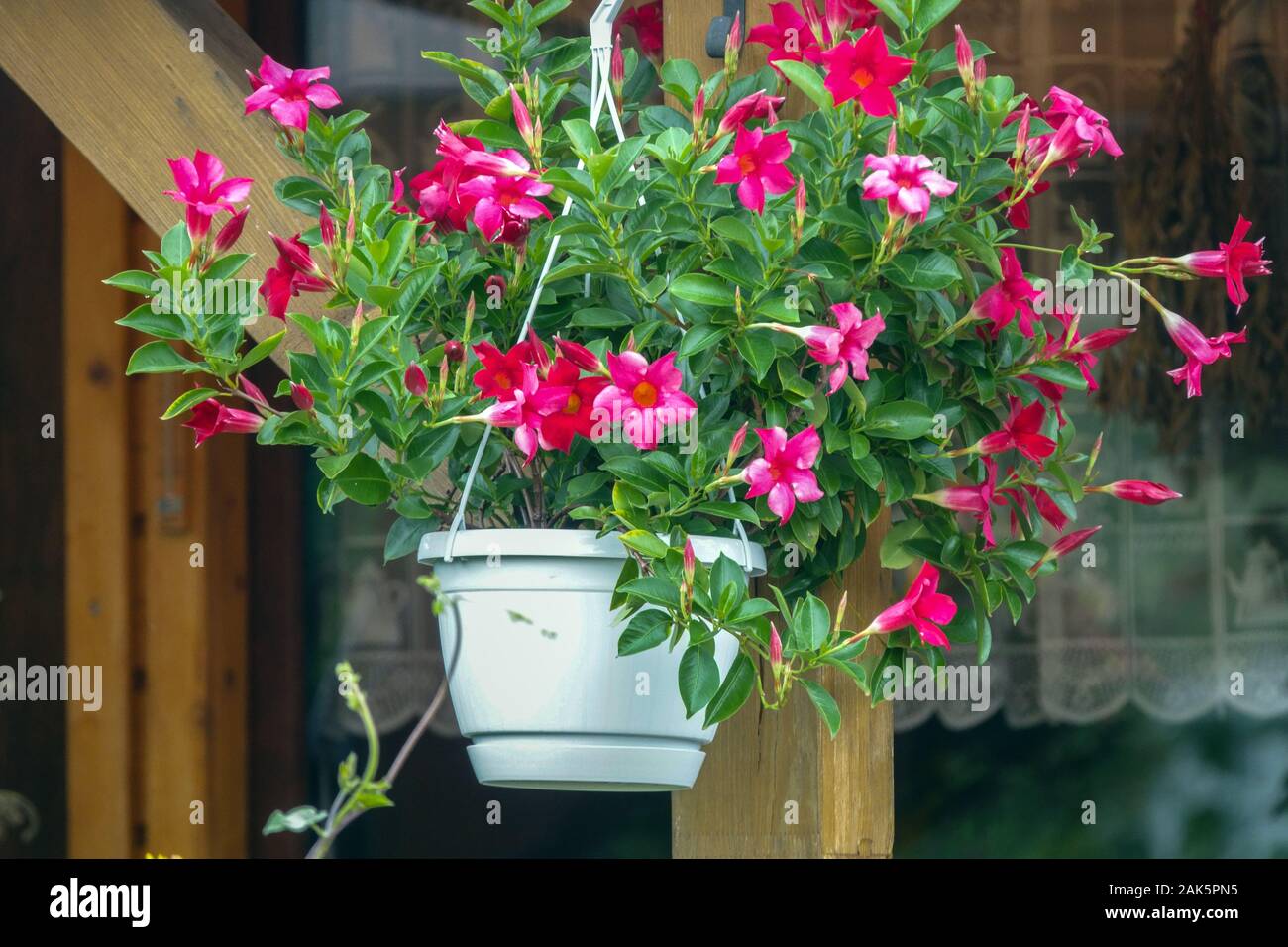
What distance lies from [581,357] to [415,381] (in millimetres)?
128

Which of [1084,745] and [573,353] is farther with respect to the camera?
[1084,745]

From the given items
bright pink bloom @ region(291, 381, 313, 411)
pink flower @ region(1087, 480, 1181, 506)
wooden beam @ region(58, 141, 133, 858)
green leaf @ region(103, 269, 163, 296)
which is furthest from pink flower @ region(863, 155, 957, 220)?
wooden beam @ region(58, 141, 133, 858)

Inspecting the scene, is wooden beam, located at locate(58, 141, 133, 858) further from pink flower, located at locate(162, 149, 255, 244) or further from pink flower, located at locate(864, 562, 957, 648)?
pink flower, located at locate(864, 562, 957, 648)

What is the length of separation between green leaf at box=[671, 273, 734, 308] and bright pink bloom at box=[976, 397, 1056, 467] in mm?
267

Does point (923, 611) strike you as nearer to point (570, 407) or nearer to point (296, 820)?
point (570, 407)

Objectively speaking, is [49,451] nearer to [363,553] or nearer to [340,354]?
[363,553]

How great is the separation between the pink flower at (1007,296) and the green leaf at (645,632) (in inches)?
14.2

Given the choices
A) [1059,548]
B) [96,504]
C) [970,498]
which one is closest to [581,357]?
[970,498]

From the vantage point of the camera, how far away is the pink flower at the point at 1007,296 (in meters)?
1.31

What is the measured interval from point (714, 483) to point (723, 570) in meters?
0.07

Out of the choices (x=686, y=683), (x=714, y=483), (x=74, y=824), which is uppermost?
(x=714, y=483)

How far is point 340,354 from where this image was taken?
1206mm
